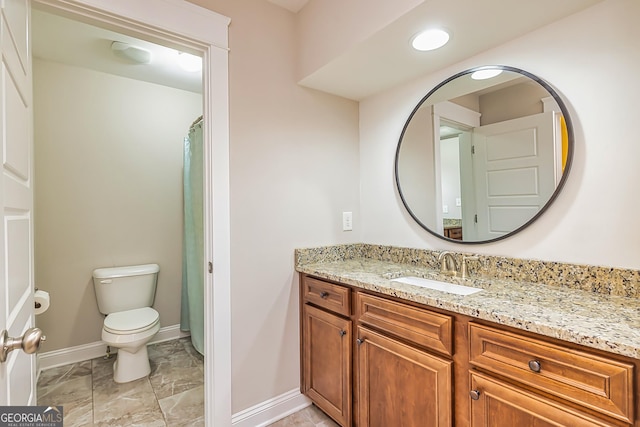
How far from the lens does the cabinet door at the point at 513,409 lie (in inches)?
32.4

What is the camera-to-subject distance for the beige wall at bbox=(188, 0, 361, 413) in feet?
5.39

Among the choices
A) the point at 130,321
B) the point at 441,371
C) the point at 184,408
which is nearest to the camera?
the point at 441,371

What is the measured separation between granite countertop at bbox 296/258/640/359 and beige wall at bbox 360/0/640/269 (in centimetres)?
19

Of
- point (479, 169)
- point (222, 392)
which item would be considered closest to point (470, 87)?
point (479, 169)

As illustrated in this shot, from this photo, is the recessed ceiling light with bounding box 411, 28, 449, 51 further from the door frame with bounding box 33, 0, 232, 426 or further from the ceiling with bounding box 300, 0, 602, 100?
the door frame with bounding box 33, 0, 232, 426

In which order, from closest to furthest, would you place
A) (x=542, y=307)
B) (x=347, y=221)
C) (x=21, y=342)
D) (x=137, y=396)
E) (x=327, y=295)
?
(x=21, y=342) → (x=542, y=307) → (x=327, y=295) → (x=137, y=396) → (x=347, y=221)

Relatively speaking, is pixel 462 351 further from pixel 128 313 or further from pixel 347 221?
pixel 128 313

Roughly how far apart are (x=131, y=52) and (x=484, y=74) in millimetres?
2299

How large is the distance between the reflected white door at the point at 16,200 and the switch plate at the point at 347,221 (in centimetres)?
156

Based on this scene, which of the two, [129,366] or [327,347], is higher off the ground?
[327,347]

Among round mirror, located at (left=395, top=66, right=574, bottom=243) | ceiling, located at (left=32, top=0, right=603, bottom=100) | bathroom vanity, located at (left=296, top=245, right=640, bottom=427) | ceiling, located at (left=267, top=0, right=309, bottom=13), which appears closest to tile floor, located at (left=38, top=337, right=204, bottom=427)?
bathroom vanity, located at (left=296, top=245, right=640, bottom=427)

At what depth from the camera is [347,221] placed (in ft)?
6.88

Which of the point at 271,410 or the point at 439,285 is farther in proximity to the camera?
the point at 271,410

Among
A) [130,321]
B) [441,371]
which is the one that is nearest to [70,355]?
[130,321]
